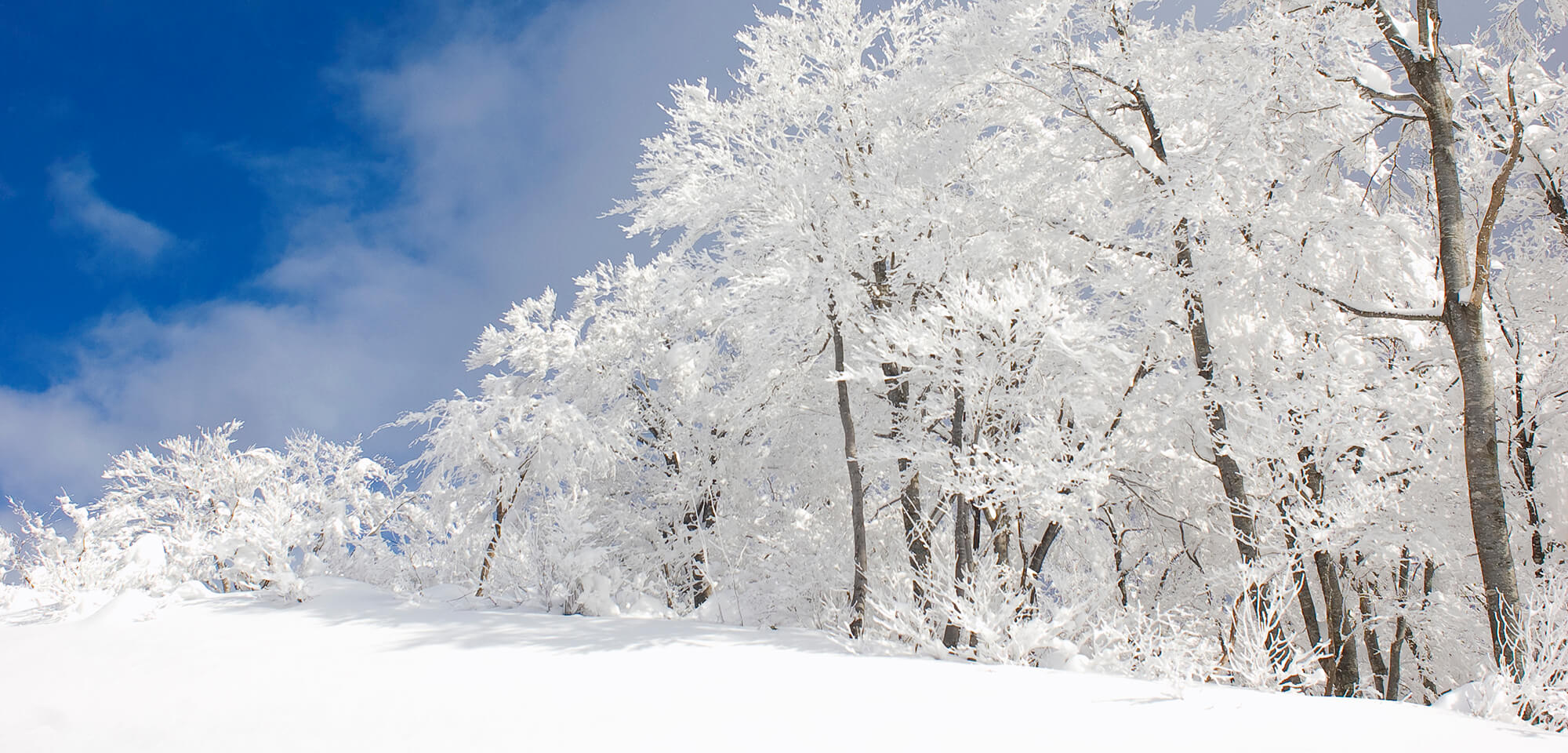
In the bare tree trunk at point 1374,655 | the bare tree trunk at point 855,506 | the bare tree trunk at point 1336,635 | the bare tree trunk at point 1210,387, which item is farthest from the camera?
the bare tree trunk at point 1374,655

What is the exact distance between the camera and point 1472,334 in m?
6.18

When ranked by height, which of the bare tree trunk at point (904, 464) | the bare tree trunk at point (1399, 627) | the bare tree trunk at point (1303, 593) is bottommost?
the bare tree trunk at point (1399, 627)

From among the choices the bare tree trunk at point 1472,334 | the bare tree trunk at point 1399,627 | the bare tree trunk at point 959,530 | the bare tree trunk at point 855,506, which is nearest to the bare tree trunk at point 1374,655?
the bare tree trunk at point 1399,627

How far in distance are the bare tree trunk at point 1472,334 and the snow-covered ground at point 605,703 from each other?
130 inches

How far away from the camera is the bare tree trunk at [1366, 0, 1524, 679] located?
19.5 feet

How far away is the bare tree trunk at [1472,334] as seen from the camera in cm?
596

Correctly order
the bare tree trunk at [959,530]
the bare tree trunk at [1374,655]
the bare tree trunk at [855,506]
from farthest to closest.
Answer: the bare tree trunk at [1374,655], the bare tree trunk at [855,506], the bare tree trunk at [959,530]

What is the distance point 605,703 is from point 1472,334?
24.4ft

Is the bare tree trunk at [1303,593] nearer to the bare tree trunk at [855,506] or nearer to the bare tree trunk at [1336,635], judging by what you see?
the bare tree trunk at [1336,635]

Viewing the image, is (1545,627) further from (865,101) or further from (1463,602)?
(865,101)

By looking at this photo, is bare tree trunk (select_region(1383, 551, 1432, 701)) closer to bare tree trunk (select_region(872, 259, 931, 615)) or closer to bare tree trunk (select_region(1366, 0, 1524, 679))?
bare tree trunk (select_region(1366, 0, 1524, 679))

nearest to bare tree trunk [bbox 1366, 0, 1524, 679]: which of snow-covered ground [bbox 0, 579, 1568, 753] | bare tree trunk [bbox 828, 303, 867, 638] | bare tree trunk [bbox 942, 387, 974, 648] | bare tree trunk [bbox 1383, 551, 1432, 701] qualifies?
snow-covered ground [bbox 0, 579, 1568, 753]

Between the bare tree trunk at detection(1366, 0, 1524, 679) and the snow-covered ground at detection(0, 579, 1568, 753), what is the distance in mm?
3294

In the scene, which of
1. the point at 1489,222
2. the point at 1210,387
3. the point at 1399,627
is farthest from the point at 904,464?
the point at 1399,627
